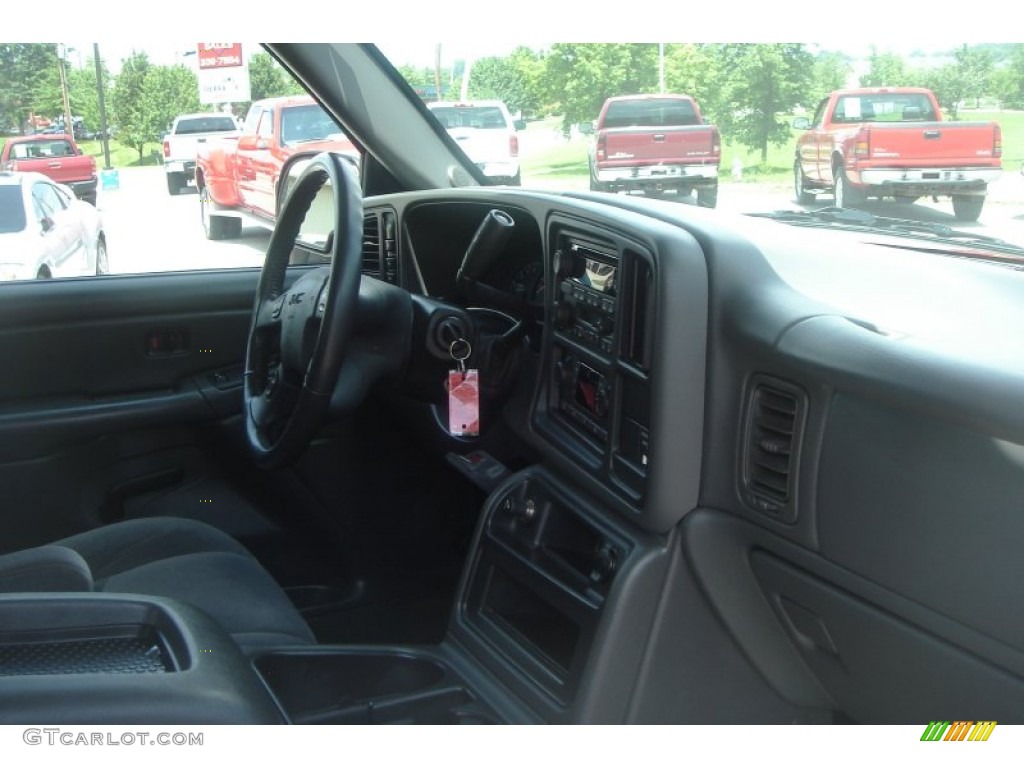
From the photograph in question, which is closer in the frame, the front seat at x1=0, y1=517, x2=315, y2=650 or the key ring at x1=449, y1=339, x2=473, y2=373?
the front seat at x1=0, y1=517, x2=315, y2=650

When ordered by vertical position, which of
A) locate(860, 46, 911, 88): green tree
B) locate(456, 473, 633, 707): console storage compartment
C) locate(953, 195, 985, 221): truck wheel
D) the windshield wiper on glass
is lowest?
locate(456, 473, 633, 707): console storage compartment

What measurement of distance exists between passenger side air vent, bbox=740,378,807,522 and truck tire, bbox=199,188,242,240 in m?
2.11

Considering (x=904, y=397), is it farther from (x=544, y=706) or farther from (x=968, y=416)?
(x=544, y=706)

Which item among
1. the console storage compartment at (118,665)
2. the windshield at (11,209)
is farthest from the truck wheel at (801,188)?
the windshield at (11,209)

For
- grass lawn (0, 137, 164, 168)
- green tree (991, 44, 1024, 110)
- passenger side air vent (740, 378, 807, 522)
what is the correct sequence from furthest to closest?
grass lawn (0, 137, 164, 168) < green tree (991, 44, 1024, 110) < passenger side air vent (740, 378, 807, 522)

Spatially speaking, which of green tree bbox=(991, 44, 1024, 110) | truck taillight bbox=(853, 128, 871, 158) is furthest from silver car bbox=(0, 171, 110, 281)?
green tree bbox=(991, 44, 1024, 110)

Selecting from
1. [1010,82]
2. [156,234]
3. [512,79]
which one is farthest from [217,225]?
[1010,82]

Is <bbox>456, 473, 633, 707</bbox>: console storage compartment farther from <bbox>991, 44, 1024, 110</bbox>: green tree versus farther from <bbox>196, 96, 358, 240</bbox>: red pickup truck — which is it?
<bbox>196, 96, 358, 240</bbox>: red pickup truck

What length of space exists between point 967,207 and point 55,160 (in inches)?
93.3

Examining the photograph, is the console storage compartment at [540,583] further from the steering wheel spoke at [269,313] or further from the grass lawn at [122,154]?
the grass lawn at [122,154]

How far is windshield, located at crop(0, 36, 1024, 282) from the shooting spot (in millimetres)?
1981

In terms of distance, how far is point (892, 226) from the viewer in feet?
7.25

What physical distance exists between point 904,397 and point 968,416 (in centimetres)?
10

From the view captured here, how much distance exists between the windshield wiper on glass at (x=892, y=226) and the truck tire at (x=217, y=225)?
5.68 ft
